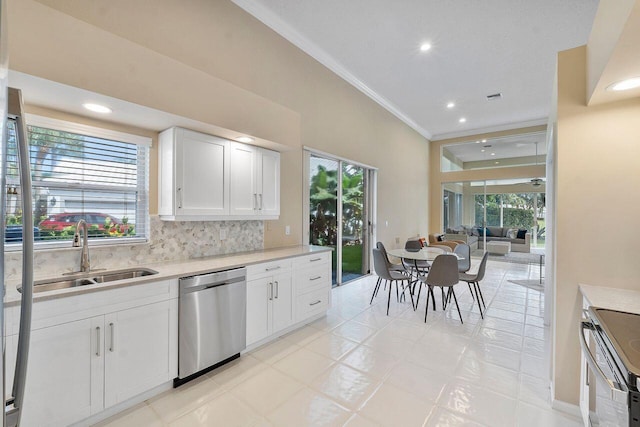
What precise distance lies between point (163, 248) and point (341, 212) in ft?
9.75

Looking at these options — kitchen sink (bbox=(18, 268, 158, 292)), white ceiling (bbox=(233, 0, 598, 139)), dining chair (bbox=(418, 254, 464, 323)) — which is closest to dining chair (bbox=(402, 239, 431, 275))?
dining chair (bbox=(418, 254, 464, 323))

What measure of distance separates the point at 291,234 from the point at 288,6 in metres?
2.78

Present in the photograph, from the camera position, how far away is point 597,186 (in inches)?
→ 69.2

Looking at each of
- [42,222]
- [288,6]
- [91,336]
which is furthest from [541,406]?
[288,6]

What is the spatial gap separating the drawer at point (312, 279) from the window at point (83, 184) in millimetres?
1593

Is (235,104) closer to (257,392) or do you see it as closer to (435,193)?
(257,392)

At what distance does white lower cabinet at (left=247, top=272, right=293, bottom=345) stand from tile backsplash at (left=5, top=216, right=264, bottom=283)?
670mm

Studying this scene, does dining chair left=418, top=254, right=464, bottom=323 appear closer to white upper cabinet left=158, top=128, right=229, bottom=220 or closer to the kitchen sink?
white upper cabinet left=158, top=128, right=229, bottom=220

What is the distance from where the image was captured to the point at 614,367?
1.08 meters

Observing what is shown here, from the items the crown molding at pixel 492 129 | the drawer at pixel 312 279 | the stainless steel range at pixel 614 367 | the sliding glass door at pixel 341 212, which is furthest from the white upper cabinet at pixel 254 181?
the crown molding at pixel 492 129

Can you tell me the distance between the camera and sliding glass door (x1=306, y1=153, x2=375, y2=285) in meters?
4.38

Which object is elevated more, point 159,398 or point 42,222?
point 42,222

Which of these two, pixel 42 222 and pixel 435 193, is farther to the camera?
pixel 435 193

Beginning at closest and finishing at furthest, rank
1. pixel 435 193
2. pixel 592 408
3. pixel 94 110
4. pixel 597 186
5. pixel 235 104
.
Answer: pixel 592 408
pixel 597 186
pixel 94 110
pixel 235 104
pixel 435 193
